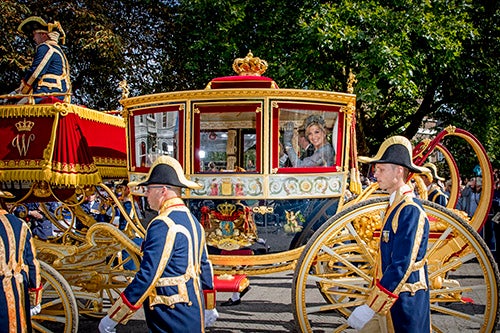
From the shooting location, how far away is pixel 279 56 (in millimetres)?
11742

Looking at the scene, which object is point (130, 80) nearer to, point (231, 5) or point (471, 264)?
point (231, 5)

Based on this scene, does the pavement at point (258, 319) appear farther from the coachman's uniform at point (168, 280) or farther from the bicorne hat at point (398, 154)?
the bicorne hat at point (398, 154)

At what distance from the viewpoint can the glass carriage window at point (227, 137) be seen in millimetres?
4680

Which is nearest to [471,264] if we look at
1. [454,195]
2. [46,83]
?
[454,195]

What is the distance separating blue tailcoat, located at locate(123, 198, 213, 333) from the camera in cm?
274

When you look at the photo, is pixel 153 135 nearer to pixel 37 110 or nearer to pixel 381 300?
pixel 37 110

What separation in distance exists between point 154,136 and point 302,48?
21.7 ft

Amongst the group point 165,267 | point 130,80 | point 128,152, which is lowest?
point 165,267

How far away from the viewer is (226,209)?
4645 mm

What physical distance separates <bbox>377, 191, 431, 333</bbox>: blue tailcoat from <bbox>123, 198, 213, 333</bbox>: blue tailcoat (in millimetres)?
1127

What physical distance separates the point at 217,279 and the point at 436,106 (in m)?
11.4

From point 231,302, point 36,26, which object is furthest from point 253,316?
A: point 36,26

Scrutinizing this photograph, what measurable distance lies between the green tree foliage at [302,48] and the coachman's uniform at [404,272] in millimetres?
7306

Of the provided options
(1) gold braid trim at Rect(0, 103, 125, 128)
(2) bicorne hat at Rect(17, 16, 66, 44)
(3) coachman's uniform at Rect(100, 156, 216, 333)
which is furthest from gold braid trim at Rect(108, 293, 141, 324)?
(2) bicorne hat at Rect(17, 16, 66, 44)
